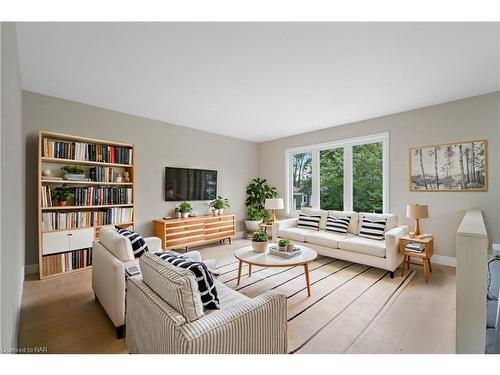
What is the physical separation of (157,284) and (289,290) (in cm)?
172

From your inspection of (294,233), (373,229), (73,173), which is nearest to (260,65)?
(294,233)

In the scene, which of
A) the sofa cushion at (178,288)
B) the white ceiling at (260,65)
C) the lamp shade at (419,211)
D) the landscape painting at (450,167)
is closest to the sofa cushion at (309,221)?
the lamp shade at (419,211)

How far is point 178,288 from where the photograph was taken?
1.19m

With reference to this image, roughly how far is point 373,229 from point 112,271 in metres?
3.42

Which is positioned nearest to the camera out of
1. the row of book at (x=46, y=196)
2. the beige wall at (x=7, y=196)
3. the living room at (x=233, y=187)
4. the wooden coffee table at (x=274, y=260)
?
the beige wall at (x=7, y=196)

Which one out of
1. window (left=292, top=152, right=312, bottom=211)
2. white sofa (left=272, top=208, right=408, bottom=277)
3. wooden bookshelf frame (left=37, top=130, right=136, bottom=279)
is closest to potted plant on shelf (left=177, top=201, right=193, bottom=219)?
wooden bookshelf frame (left=37, top=130, right=136, bottom=279)

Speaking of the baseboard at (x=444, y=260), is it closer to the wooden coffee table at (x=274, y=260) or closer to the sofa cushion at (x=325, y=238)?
the sofa cushion at (x=325, y=238)

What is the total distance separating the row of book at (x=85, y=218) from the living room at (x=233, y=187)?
0.02 m

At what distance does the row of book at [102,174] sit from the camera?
11.3 feet

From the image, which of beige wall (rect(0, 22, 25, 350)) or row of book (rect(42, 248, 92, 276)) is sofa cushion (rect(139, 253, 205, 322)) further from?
row of book (rect(42, 248, 92, 276))

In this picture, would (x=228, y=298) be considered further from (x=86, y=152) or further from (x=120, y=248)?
Answer: (x=86, y=152)

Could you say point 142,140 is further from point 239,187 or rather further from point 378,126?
point 378,126

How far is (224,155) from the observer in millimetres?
5363
